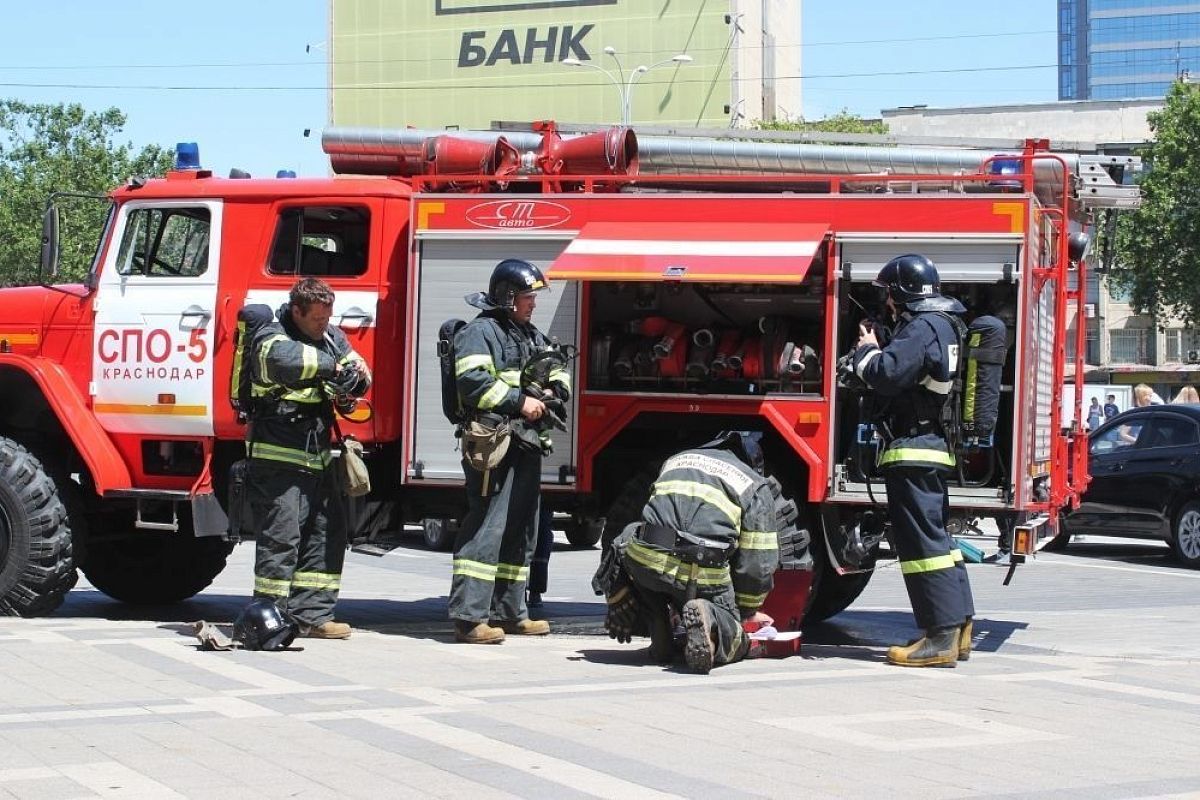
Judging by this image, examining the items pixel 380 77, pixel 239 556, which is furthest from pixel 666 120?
pixel 239 556

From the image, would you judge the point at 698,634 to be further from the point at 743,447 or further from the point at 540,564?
the point at 540,564

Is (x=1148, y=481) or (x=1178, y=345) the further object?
(x=1178, y=345)

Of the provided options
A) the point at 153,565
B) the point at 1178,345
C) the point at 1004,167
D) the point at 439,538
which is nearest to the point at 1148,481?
the point at 439,538

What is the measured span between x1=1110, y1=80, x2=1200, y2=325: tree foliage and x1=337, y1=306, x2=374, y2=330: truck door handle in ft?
134

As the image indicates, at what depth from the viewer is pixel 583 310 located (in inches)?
376

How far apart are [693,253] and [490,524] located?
1.83 metres

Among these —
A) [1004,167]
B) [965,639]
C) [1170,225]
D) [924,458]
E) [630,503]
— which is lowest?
[965,639]

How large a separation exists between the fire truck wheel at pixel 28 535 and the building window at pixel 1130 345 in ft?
226

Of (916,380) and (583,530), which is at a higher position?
(916,380)

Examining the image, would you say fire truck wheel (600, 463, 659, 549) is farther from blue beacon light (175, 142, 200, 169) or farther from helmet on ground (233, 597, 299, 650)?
blue beacon light (175, 142, 200, 169)

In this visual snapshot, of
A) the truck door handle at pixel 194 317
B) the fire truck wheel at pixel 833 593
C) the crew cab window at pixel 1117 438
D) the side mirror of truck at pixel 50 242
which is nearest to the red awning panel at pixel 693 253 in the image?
the fire truck wheel at pixel 833 593

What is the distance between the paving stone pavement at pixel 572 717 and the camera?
5.75 m

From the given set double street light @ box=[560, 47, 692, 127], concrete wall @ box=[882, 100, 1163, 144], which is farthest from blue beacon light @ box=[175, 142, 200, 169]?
concrete wall @ box=[882, 100, 1163, 144]

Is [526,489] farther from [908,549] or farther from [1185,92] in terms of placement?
[1185,92]
